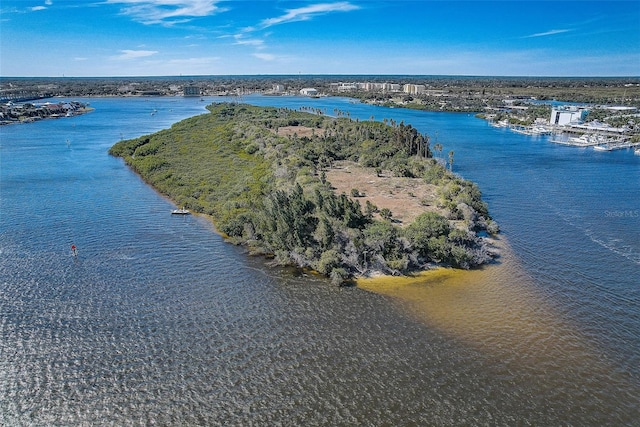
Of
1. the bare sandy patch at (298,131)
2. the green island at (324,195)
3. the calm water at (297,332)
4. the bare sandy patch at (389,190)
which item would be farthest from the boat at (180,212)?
the bare sandy patch at (298,131)

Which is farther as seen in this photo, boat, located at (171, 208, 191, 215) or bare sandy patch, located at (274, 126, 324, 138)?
bare sandy patch, located at (274, 126, 324, 138)

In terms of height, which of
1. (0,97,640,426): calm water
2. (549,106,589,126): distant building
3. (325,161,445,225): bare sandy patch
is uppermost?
(549,106,589,126): distant building

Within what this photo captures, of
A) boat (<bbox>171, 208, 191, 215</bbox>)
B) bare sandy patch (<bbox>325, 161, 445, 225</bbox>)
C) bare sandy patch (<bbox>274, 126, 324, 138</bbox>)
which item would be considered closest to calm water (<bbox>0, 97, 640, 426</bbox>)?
boat (<bbox>171, 208, 191, 215</bbox>)

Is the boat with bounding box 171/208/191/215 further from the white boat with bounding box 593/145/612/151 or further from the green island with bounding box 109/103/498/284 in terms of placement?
the white boat with bounding box 593/145/612/151

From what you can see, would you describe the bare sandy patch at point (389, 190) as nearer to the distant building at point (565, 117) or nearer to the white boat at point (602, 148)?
the white boat at point (602, 148)

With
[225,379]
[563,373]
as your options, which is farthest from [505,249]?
[225,379]

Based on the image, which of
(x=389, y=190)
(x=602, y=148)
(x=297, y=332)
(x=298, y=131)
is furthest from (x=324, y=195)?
(x=602, y=148)
